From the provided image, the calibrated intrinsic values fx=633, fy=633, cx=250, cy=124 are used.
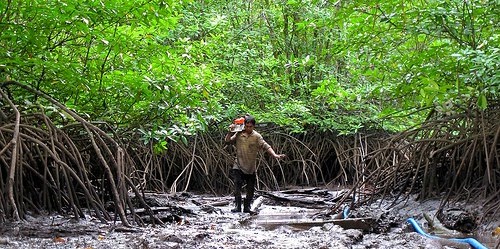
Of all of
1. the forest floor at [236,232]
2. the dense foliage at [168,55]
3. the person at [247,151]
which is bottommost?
the forest floor at [236,232]

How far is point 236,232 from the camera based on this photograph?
5.13 metres

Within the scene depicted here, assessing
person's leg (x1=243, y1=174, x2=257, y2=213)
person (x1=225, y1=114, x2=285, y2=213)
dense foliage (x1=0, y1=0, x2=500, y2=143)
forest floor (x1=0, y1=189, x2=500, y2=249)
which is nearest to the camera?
forest floor (x1=0, y1=189, x2=500, y2=249)

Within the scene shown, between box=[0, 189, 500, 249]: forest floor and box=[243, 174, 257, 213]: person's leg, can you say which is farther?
box=[243, 174, 257, 213]: person's leg

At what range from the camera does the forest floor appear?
13.8ft

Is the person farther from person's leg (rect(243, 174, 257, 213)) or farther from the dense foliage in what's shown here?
the dense foliage

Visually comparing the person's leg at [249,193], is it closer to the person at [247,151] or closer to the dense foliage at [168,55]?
the person at [247,151]

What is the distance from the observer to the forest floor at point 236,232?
13.8 feet

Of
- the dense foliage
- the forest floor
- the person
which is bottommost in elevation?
the forest floor

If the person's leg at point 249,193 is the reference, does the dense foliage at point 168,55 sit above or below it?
above

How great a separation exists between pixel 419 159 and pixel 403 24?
1657 millimetres

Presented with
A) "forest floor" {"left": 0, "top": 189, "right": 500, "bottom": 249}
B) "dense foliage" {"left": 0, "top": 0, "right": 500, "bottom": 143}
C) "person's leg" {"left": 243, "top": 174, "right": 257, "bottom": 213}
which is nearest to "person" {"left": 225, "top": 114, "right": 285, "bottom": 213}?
"person's leg" {"left": 243, "top": 174, "right": 257, "bottom": 213}

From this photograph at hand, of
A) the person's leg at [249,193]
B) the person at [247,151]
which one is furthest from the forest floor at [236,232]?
the person at [247,151]

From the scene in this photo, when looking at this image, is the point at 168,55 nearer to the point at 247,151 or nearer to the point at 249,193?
the point at 247,151

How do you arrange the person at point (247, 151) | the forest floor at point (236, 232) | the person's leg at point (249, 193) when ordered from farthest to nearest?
1. the person at point (247, 151)
2. the person's leg at point (249, 193)
3. the forest floor at point (236, 232)
